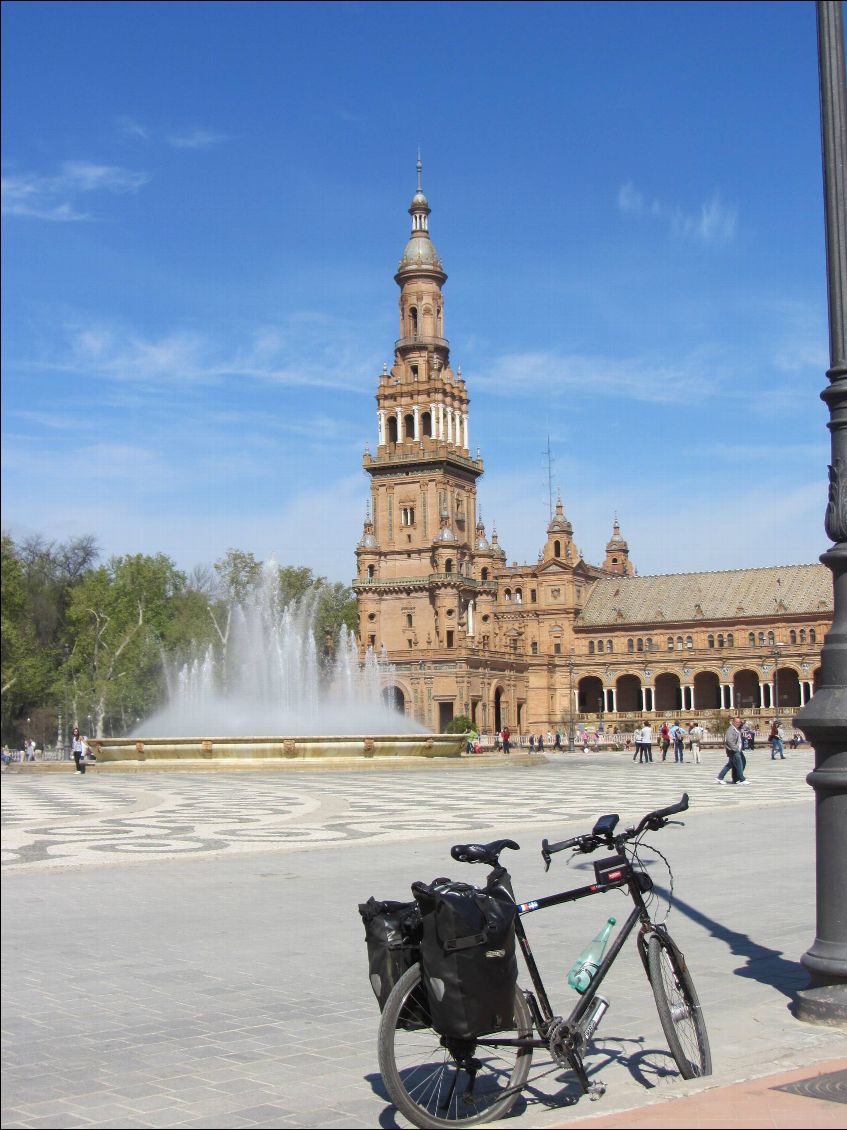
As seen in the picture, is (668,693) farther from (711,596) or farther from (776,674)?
(776,674)

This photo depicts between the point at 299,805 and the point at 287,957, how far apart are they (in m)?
14.9

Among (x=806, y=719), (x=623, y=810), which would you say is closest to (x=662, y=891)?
(x=806, y=719)

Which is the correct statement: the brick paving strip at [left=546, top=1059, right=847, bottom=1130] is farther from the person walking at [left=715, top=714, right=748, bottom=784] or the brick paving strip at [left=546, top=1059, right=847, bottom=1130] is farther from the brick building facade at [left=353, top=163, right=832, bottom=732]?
the brick building facade at [left=353, top=163, right=832, bottom=732]

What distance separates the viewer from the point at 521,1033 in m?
5.73

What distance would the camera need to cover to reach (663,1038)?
6.98 metres

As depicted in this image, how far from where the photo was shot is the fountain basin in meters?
40.8

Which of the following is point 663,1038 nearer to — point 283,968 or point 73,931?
point 283,968

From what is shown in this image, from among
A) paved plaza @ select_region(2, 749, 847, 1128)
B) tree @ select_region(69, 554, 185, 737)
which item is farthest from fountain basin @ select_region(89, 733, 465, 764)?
tree @ select_region(69, 554, 185, 737)

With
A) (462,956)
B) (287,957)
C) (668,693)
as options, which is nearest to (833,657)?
(462,956)

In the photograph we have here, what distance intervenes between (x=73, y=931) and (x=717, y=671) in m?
94.7

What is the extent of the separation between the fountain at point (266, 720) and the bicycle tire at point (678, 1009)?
34779 mm

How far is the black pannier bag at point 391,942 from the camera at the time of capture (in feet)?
18.2

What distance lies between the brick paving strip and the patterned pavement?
9475 millimetres

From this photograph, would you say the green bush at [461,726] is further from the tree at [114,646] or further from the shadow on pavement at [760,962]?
the shadow on pavement at [760,962]
